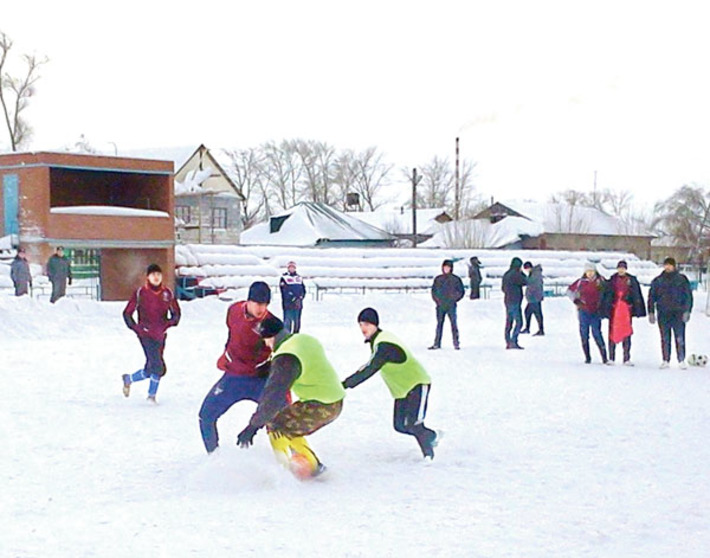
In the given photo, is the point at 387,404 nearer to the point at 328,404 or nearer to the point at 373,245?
the point at 328,404

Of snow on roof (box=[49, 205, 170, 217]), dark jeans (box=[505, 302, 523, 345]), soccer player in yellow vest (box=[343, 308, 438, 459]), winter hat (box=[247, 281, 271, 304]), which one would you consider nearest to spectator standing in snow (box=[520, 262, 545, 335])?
dark jeans (box=[505, 302, 523, 345])

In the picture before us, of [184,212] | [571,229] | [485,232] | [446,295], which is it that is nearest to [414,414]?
[446,295]

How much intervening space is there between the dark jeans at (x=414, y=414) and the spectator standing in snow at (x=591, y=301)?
7751 millimetres

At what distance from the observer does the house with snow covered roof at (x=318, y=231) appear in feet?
187

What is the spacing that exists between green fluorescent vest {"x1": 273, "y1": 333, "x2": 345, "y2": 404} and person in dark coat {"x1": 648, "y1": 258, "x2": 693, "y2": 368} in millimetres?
8600

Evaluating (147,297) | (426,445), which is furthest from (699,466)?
(147,297)

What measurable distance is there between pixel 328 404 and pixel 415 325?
1823cm

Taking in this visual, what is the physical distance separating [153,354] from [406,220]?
66.4 meters

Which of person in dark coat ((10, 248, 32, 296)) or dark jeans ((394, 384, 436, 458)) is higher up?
person in dark coat ((10, 248, 32, 296))

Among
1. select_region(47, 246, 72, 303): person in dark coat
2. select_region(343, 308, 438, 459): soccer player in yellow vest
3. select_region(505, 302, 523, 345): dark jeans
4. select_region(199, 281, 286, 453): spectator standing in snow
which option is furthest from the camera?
select_region(47, 246, 72, 303): person in dark coat

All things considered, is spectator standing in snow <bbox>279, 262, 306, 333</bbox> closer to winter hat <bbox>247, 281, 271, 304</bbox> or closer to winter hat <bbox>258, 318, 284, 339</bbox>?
winter hat <bbox>247, 281, 271, 304</bbox>

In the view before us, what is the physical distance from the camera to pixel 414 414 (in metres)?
7.86

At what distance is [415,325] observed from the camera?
2517cm

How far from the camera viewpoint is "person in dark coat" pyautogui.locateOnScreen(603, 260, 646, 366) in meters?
15.2
